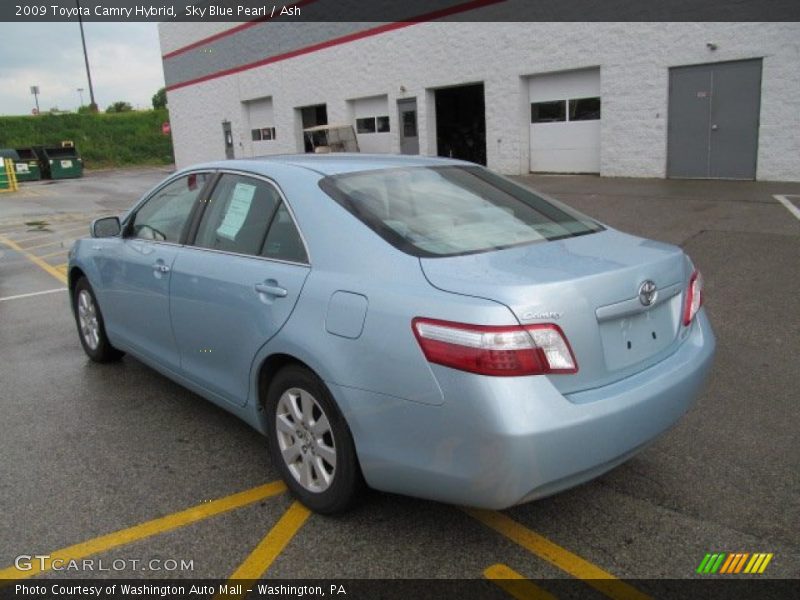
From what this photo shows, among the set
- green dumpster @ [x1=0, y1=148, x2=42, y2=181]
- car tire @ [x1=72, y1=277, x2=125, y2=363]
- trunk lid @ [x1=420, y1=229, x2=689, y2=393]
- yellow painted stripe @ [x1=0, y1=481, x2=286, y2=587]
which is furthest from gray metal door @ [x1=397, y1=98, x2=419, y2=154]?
green dumpster @ [x1=0, y1=148, x2=42, y2=181]

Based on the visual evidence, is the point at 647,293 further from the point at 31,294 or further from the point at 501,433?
the point at 31,294

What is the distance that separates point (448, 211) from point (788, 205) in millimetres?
9630

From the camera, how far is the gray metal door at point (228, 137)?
1223 inches

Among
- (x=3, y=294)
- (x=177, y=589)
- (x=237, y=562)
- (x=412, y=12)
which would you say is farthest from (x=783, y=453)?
(x=412, y=12)

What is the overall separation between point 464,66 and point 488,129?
1.93 m

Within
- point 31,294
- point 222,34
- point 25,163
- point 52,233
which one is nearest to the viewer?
point 31,294

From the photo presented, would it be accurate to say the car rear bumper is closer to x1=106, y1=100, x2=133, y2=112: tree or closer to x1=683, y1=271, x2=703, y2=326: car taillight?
x1=683, y1=271, x2=703, y2=326: car taillight

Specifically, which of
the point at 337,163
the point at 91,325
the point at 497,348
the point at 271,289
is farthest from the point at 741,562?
the point at 91,325

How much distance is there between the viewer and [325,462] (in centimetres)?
310

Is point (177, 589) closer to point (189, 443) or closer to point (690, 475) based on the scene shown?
point (189, 443)

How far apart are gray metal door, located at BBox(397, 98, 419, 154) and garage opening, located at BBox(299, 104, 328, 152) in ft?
17.2

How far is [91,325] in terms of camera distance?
5375 millimetres

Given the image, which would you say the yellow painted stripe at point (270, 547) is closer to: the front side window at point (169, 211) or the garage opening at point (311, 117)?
the front side window at point (169, 211)

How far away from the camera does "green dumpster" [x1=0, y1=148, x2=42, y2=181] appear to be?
33.4 m
